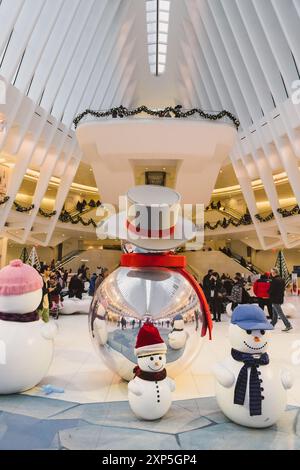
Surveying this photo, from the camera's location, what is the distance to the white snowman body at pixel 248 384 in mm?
2795

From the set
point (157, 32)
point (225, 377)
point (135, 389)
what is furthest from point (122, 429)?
point (157, 32)

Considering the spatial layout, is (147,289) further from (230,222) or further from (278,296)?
(230,222)

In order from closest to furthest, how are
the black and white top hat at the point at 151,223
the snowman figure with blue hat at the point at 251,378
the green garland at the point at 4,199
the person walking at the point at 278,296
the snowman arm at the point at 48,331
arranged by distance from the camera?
1. the snowman figure with blue hat at the point at 251,378
2. the black and white top hat at the point at 151,223
3. the snowman arm at the point at 48,331
4. the person walking at the point at 278,296
5. the green garland at the point at 4,199

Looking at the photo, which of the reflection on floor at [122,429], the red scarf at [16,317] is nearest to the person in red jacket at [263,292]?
the reflection on floor at [122,429]

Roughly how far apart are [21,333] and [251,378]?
2.21 meters

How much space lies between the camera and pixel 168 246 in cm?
331

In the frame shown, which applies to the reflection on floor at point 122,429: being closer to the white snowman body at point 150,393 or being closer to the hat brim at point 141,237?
the white snowman body at point 150,393

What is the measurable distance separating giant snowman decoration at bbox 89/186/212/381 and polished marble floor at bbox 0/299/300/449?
0.40 metres

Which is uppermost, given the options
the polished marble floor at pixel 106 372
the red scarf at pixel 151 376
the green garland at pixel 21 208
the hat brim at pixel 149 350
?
the green garland at pixel 21 208

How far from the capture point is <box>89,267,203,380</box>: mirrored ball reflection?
343cm

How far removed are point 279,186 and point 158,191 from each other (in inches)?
1007

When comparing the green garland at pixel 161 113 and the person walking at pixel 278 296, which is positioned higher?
the green garland at pixel 161 113

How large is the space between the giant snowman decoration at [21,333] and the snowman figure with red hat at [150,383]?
3.71ft

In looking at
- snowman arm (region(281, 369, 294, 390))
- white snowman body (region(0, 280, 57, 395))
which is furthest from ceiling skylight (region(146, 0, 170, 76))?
snowman arm (region(281, 369, 294, 390))
